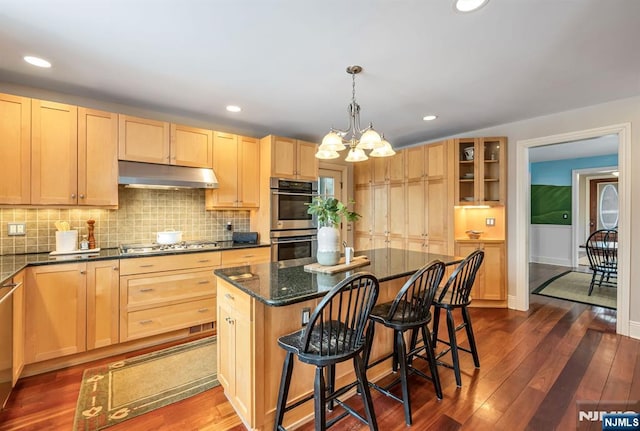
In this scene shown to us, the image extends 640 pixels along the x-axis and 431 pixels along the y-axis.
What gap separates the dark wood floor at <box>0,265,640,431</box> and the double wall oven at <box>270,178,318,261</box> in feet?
6.30

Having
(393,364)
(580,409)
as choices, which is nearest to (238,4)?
(393,364)

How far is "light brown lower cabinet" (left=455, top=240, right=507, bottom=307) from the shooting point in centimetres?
391

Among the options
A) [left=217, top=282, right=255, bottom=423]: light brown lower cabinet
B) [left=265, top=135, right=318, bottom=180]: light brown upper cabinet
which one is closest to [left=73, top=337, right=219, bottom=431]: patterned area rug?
[left=217, top=282, right=255, bottom=423]: light brown lower cabinet

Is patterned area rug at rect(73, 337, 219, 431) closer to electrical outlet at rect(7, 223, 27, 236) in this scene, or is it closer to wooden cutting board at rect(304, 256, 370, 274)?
wooden cutting board at rect(304, 256, 370, 274)

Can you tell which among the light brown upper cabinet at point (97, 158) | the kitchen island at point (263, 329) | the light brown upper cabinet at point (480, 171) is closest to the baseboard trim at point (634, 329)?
the light brown upper cabinet at point (480, 171)

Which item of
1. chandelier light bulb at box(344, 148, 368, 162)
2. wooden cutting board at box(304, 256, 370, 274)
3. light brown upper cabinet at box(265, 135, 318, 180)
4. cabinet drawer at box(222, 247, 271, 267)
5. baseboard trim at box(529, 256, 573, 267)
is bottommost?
baseboard trim at box(529, 256, 573, 267)

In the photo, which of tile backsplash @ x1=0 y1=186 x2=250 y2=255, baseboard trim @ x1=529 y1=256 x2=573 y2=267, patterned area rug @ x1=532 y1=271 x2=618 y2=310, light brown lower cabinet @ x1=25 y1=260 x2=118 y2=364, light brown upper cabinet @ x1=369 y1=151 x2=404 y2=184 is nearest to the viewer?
light brown lower cabinet @ x1=25 y1=260 x2=118 y2=364

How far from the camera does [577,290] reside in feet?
15.2

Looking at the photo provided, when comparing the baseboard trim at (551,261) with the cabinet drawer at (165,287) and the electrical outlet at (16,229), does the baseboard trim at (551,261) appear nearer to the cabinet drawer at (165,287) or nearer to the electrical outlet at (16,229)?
the cabinet drawer at (165,287)

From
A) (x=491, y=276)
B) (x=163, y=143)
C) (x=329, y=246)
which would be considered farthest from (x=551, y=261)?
(x=163, y=143)

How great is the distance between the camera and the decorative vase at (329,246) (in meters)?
2.14

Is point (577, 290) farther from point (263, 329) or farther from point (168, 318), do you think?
point (168, 318)

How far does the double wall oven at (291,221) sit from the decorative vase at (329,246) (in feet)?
5.38

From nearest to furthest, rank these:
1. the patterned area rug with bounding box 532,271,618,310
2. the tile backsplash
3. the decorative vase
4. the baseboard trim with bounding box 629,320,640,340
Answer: the decorative vase < the tile backsplash < the baseboard trim with bounding box 629,320,640,340 < the patterned area rug with bounding box 532,271,618,310
